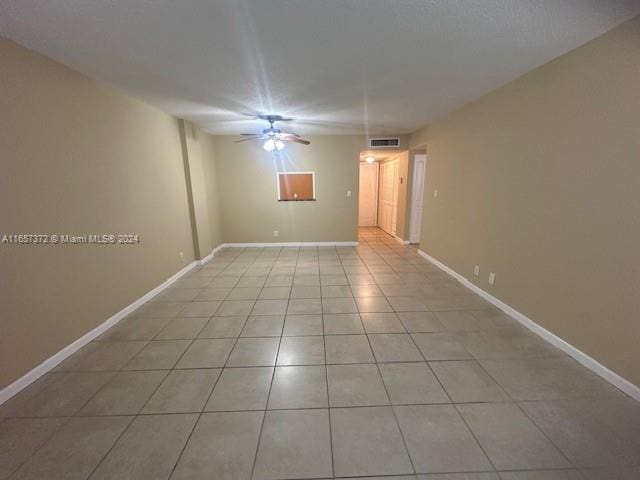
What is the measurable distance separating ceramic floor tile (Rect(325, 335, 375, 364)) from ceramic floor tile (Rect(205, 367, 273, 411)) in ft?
1.73

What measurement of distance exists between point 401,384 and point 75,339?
274 centimetres

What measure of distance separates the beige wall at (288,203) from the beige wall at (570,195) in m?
2.73

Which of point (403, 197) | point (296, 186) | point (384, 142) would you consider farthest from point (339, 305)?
point (384, 142)

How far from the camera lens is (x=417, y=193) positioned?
5676 millimetres

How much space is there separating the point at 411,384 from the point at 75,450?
2037 mm

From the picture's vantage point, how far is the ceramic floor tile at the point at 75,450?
4.23ft

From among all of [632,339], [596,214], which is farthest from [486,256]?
[632,339]

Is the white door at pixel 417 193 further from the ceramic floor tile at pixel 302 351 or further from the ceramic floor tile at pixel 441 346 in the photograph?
the ceramic floor tile at pixel 302 351

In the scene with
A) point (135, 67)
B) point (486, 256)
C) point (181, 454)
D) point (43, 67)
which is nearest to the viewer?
point (181, 454)

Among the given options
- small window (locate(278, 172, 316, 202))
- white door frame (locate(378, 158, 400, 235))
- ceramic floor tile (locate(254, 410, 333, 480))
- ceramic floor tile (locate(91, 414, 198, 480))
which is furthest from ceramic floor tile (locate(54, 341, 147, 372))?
white door frame (locate(378, 158, 400, 235))

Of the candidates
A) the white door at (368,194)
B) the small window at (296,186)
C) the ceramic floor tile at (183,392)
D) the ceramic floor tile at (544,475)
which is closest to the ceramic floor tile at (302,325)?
the ceramic floor tile at (183,392)

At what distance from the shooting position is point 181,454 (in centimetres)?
138

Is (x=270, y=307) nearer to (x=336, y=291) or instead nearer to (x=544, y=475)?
(x=336, y=291)

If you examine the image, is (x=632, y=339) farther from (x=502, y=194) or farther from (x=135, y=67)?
(x=135, y=67)
